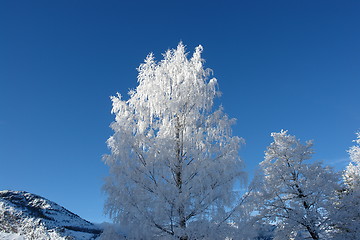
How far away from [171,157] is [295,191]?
30.1ft

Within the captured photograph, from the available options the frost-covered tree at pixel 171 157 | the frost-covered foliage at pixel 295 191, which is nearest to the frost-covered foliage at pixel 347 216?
the frost-covered foliage at pixel 295 191

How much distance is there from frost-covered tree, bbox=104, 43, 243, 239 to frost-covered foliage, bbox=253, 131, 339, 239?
15.2ft

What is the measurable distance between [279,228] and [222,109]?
8.26 metres

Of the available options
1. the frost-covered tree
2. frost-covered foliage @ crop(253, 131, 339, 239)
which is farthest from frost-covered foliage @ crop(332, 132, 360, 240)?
the frost-covered tree

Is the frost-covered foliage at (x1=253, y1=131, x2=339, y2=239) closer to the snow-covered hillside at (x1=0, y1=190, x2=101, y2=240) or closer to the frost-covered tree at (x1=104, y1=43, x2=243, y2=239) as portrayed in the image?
the frost-covered tree at (x1=104, y1=43, x2=243, y2=239)

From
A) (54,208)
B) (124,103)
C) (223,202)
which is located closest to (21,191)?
(54,208)

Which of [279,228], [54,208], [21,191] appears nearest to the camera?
[279,228]

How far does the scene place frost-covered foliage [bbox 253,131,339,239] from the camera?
12.4 m

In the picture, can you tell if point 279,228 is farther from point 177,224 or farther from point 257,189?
point 177,224

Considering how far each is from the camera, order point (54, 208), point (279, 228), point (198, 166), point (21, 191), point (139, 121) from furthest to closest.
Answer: point (21, 191) < point (54, 208) < point (279, 228) < point (139, 121) < point (198, 166)

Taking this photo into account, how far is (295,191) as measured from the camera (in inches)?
544

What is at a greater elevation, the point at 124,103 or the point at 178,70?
the point at 178,70

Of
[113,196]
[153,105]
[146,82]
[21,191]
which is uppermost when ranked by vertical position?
[21,191]

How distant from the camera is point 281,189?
555 inches
